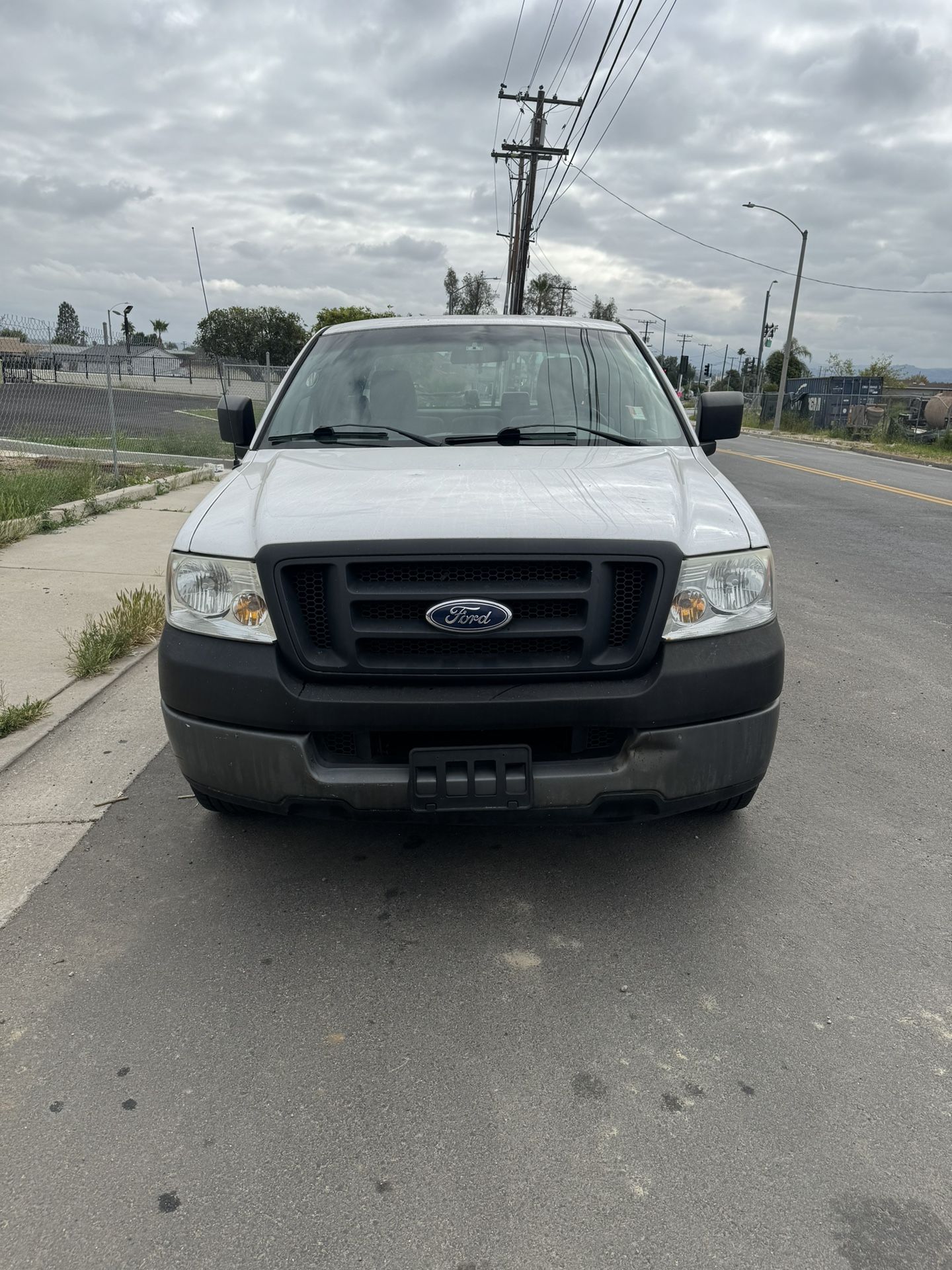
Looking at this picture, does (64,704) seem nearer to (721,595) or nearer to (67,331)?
(721,595)

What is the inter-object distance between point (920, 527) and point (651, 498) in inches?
384

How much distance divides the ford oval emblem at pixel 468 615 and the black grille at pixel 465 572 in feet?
0.23

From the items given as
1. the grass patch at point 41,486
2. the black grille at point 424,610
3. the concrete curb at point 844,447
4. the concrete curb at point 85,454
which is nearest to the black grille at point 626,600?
the black grille at point 424,610

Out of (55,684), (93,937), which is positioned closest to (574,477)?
(93,937)

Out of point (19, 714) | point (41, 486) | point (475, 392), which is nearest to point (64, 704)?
point (19, 714)

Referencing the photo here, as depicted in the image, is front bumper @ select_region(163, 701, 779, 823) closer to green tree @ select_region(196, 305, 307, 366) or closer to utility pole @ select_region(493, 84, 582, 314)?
utility pole @ select_region(493, 84, 582, 314)

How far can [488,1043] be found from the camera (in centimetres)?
243

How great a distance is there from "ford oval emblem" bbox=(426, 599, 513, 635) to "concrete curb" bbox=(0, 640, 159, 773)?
222cm

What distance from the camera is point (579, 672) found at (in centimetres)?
273

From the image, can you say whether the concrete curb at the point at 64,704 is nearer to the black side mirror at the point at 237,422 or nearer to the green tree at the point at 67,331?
the black side mirror at the point at 237,422

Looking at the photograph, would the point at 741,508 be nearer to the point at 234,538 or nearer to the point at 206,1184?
the point at 234,538

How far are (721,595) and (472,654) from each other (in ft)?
2.57

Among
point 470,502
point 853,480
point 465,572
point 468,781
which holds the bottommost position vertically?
point 853,480

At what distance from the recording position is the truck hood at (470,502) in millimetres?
2732
